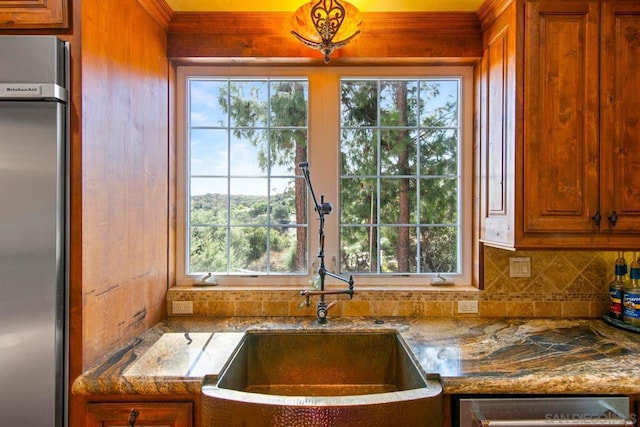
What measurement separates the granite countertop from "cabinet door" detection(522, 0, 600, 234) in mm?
483

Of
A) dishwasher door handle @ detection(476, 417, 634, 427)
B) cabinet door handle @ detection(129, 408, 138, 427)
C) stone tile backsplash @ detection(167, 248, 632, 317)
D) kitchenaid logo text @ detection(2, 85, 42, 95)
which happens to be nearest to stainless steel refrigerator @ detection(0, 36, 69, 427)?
kitchenaid logo text @ detection(2, 85, 42, 95)

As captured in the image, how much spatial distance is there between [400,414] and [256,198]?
127 cm

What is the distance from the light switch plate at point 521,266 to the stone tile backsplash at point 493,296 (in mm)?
22

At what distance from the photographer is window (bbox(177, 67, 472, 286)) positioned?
6.32 ft

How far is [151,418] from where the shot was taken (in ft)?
3.86

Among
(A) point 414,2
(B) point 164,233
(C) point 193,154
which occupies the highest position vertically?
(A) point 414,2

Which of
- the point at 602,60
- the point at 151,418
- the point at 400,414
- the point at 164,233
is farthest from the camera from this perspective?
the point at 164,233

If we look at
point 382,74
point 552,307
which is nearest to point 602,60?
point 382,74

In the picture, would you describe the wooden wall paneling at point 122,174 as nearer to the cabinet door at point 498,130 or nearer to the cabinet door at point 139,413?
the cabinet door at point 139,413

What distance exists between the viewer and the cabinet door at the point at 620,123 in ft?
4.76

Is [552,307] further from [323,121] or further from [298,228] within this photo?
Result: [323,121]

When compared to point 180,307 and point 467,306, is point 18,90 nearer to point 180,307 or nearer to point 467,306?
point 180,307

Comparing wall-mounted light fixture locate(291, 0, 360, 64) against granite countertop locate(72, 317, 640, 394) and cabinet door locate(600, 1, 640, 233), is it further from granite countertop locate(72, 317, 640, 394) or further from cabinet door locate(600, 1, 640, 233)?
granite countertop locate(72, 317, 640, 394)

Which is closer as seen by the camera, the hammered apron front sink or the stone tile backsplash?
the hammered apron front sink
